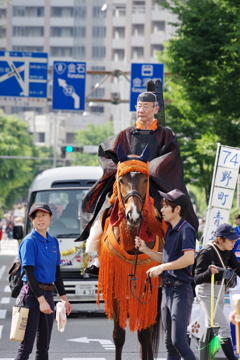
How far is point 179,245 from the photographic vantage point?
652 centimetres

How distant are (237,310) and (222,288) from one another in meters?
4.32

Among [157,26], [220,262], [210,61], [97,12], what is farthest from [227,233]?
[97,12]

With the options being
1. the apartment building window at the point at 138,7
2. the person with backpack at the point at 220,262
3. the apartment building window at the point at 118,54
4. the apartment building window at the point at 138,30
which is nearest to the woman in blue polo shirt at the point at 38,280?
the person with backpack at the point at 220,262

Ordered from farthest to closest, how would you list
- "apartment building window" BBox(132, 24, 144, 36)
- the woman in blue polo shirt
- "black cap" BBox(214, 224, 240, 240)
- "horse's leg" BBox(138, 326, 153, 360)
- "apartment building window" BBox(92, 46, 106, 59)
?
"apartment building window" BBox(92, 46, 106, 59)
"apartment building window" BBox(132, 24, 144, 36)
"black cap" BBox(214, 224, 240, 240)
"horse's leg" BBox(138, 326, 153, 360)
the woman in blue polo shirt

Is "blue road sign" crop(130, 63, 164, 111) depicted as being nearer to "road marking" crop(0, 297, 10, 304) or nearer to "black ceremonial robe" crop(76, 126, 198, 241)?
"road marking" crop(0, 297, 10, 304)

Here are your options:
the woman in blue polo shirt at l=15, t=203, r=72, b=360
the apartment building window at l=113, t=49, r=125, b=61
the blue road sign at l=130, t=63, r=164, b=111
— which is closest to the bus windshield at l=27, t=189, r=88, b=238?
the woman in blue polo shirt at l=15, t=203, r=72, b=360

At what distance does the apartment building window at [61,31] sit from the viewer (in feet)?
428

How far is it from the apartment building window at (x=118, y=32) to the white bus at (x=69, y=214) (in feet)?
341

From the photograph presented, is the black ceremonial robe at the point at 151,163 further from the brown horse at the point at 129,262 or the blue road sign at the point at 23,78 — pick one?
the blue road sign at the point at 23,78

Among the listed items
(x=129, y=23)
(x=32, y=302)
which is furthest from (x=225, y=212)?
(x=129, y=23)

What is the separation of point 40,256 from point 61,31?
127 meters

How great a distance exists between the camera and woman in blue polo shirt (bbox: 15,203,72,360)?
21.7ft

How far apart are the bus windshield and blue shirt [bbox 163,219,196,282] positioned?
713 cm

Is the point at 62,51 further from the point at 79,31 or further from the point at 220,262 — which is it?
the point at 220,262
